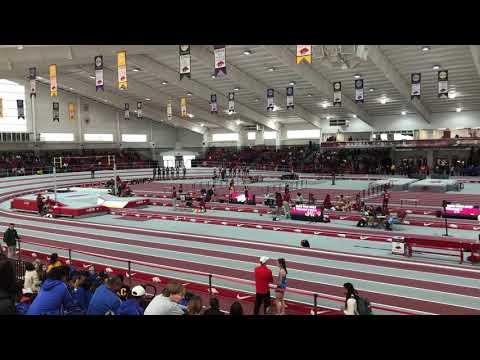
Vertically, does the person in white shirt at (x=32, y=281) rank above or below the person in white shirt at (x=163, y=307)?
below

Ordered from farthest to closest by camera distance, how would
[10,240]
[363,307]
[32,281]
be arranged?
[10,240]
[32,281]
[363,307]

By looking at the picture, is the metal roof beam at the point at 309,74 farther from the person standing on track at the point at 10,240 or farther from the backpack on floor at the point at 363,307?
the backpack on floor at the point at 363,307

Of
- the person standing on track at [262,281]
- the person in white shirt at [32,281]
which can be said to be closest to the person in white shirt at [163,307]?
the person standing on track at [262,281]

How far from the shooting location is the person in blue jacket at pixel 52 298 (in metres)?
5.32

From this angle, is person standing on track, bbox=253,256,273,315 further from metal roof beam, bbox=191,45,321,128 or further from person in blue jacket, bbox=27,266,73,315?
metal roof beam, bbox=191,45,321,128

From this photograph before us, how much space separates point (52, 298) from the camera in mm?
5379

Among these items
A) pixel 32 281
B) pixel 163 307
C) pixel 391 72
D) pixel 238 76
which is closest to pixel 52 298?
pixel 163 307

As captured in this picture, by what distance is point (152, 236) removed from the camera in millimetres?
18391

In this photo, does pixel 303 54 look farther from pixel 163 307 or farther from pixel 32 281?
pixel 163 307

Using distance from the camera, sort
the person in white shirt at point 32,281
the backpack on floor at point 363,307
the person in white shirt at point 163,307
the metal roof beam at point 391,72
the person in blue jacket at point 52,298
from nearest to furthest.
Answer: the person in white shirt at point 163,307 → the person in blue jacket at point 52,298 → the backpack on floor at point 363,307 → the person in white shirt at point 32,281 → the metal roof beam at point 391,72

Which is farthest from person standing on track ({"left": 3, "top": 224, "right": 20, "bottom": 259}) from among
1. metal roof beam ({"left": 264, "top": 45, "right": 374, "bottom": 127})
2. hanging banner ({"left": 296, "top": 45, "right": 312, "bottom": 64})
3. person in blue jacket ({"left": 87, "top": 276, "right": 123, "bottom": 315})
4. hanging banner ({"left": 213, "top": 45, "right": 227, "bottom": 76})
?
metal roof beam ({"left": 264, "top": 45, "right": 374, "bottom": 127})
